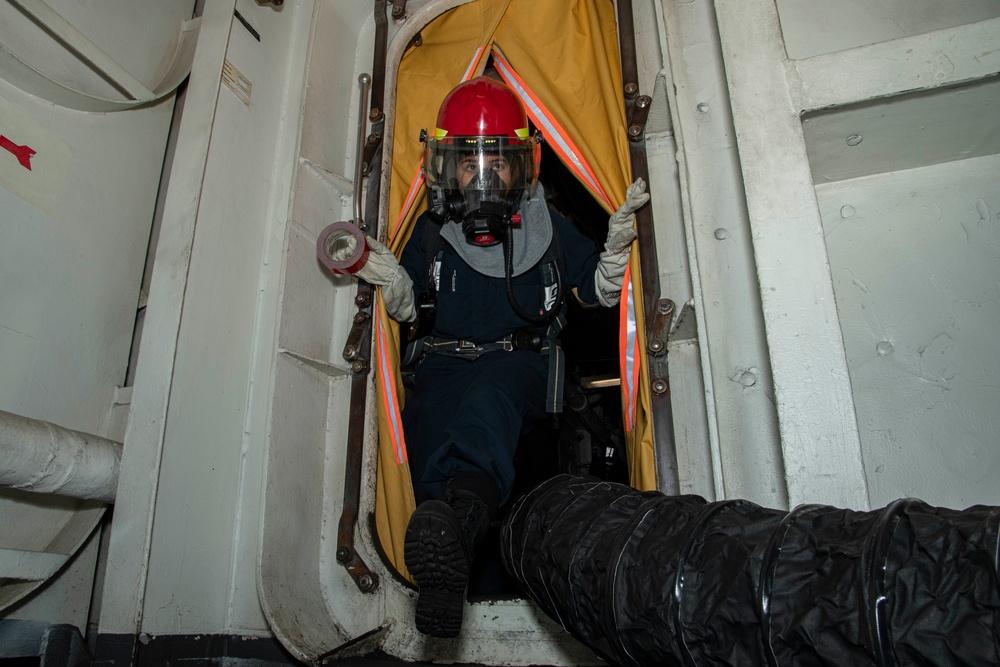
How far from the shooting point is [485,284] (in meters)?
2.42

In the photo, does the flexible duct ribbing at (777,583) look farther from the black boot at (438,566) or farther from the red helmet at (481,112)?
the red helmet at (481,112)

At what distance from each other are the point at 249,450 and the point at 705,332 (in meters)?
1.32

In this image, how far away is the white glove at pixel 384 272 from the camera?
2.15 metres

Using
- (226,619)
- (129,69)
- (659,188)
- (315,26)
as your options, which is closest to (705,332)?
(659,188)

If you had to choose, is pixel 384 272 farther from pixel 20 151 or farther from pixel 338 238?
pixel 20 151

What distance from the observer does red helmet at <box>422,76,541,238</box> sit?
7.16 feet

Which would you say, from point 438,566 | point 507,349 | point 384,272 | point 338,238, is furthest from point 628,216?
point 438,566

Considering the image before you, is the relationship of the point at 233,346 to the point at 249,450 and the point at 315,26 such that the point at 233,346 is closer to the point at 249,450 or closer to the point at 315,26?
the point at 249,450

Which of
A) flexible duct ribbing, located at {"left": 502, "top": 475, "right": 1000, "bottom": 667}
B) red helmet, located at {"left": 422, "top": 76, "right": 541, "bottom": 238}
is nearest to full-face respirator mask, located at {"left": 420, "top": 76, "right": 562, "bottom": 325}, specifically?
red helmet, located at {"left": 422, "top": 76, "right": 541, "bottom": 238}

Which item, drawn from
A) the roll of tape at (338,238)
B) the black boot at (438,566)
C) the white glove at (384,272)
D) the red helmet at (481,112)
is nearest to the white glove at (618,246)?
the red helmet at (481,112)

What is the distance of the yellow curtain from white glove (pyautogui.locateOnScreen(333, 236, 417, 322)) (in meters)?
0.06

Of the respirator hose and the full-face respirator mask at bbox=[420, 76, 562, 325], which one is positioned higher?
the full-face respirator mask at bbox=[420, 76, 562, 325]

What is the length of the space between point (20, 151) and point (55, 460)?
87 centimetres

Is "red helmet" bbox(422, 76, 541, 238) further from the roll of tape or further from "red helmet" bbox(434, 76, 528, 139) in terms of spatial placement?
the roll of tape
